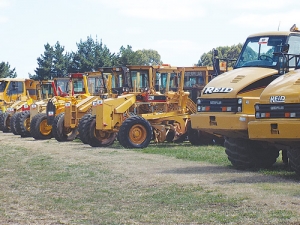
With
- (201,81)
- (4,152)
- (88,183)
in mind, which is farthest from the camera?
(201,81)

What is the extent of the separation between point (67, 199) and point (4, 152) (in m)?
11.2

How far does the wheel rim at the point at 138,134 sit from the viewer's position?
22812 millimetres

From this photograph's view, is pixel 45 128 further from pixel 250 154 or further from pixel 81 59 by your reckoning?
pixel 81 59

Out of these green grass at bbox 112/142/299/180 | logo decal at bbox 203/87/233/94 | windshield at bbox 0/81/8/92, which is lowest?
green grass at bbox 112/142/299/180

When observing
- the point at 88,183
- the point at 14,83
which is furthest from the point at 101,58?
the point at 88,183

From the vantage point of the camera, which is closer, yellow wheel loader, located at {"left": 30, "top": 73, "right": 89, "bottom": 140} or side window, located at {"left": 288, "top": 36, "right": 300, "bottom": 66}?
side window, located at {"left": 288, "top": 36, "right": 300, "bottom": 66}

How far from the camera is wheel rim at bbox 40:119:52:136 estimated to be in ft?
99.6

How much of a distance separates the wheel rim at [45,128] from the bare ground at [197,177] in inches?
360

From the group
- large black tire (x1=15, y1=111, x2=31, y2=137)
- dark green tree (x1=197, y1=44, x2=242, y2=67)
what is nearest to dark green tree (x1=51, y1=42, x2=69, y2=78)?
dark green tree (x1=197, y1=44, x2=242, y2=67)

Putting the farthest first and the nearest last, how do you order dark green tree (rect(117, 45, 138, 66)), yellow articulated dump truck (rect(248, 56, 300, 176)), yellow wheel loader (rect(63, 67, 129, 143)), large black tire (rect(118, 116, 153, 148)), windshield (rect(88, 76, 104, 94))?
dark green tree (rect(117, 45, 138, 66)) < windshield (rect(88, 76, 104, 94)) < yellow wheel loader (rect(63, 67, 129, 143)) < large black tire (rect(118, 116, 153, 148)) < yellow articulated dump truck (rect(248, 56, 300, 176))

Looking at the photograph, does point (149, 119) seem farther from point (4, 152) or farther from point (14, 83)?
point (14, 83)

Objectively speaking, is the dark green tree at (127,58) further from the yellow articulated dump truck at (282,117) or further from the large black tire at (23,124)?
Answer: the yellow articulated dump truck at (282,117)

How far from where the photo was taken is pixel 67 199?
1143 cm

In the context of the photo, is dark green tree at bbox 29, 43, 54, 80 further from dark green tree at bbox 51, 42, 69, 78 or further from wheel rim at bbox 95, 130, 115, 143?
wheel rim at bbox 95, 130, 115, 143
